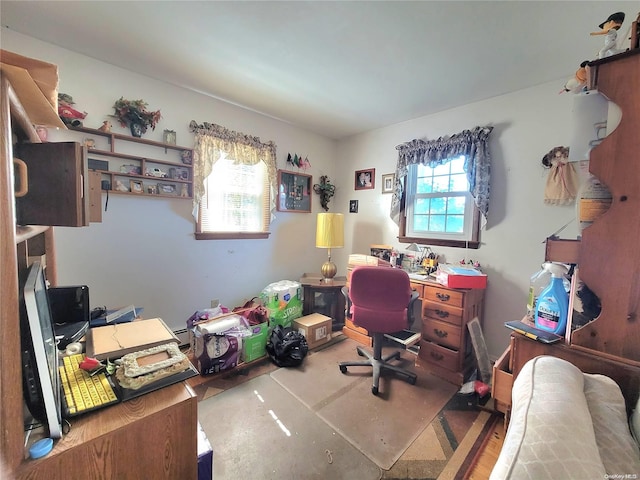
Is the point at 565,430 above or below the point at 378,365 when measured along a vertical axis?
above

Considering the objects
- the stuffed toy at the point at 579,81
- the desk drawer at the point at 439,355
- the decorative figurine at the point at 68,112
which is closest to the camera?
the stuffed toy at the point at 579,81

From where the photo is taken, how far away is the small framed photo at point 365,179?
3397 millimetres

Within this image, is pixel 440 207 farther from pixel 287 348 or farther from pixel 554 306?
pixel 287 348

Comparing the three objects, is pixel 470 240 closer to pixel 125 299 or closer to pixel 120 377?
pixel 120 377

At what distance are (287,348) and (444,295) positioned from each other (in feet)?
4.66

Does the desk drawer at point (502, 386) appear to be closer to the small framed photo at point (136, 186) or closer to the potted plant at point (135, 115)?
the small framed photo at point (136, 186)

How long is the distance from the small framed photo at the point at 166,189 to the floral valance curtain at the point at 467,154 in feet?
7.73

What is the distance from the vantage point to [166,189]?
245cm

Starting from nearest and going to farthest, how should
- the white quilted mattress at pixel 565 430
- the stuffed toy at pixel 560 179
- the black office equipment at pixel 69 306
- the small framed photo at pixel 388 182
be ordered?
the white quilted mattress at pixel 565 430
the black office equipment at pixel 69 306
the stuffed toy at pixel 560 179
the small framed photo at pixel 388 182

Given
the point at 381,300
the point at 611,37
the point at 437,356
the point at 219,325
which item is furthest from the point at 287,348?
the point at 611,37

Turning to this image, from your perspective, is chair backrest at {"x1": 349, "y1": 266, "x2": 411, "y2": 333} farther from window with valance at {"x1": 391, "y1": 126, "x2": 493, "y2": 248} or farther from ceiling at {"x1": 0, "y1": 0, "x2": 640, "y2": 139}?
ceiling at {"x1": 0, "y1": 0, "x2": 640, "y2": 139}

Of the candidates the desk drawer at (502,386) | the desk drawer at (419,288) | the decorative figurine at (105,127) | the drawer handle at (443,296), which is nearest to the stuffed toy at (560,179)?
the drawer handle at (443,296)

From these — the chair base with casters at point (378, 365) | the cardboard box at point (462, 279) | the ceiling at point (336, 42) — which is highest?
the ceiling at point (336, 42)

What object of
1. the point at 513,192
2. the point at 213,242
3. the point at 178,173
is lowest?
the point at 213,242
